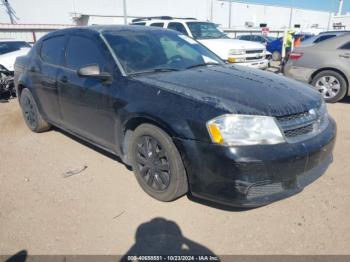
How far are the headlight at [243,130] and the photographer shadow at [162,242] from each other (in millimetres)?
876

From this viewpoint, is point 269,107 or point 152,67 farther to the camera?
point 152,67

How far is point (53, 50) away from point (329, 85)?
18.7 feet

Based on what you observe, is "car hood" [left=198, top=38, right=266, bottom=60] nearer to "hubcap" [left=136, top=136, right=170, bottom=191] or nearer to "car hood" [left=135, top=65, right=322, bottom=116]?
"car hood" [left=135, top=65, right=322, bottom=116]

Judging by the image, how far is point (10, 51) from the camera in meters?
10.2

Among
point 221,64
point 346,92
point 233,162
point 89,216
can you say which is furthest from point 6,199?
point 346,92

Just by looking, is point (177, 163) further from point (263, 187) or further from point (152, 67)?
point (152, 67)

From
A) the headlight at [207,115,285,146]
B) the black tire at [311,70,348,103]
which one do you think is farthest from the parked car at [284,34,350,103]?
the headlight at [207,115,285,146]

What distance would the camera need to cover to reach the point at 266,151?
7.73 feet

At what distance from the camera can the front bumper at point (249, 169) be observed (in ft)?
7.69

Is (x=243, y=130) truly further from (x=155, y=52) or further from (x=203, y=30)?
(x=203, y=30)

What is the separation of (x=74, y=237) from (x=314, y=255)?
194 cm

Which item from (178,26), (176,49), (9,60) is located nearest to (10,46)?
(9,60)

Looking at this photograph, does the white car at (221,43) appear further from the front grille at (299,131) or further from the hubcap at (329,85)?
the front grille at (299,131)

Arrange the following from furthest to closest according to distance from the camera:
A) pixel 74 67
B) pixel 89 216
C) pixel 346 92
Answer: pixel 346 92 < pixel 74 67 < pixel 89 216
